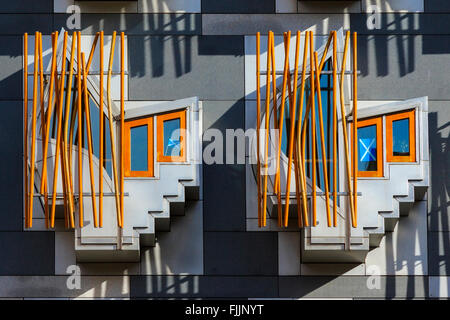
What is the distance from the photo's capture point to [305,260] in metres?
16.4

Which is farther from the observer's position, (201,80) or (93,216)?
(201,80)

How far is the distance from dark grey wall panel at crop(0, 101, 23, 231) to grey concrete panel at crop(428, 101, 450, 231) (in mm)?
7640

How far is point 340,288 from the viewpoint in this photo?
16500 millimetres

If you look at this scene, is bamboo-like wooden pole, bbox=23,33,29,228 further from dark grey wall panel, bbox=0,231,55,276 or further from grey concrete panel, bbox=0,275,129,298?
grey concrete panel, bbox=0,275,129,298

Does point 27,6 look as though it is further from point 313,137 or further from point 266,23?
point 313,137

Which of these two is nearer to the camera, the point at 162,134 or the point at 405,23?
the point at 162,134

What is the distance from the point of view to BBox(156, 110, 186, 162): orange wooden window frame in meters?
16.0

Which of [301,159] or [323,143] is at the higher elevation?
[323,143]

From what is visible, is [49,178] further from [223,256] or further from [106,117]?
[223,256]

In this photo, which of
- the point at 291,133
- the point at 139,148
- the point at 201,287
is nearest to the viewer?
the point at 291,133

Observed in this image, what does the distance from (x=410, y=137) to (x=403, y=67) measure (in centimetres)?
166

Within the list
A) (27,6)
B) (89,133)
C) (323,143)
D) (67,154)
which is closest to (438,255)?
(323,143)

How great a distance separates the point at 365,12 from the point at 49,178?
6698mm

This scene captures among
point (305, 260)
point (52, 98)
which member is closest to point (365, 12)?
point (305, 260)
